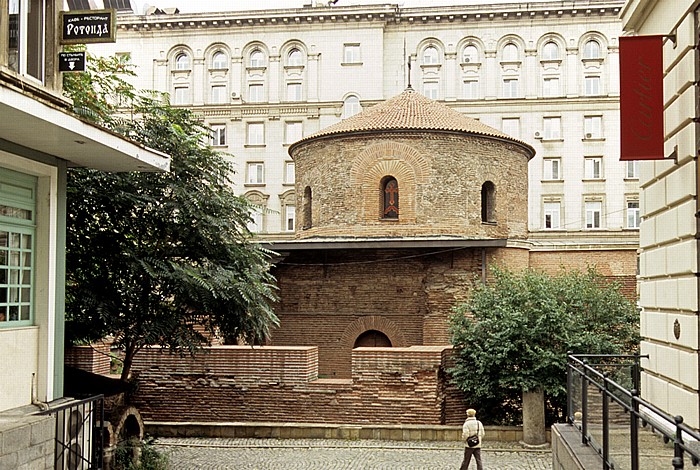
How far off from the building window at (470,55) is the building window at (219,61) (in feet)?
46.8

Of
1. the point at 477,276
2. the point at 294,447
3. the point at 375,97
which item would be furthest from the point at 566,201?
the point at 294,447

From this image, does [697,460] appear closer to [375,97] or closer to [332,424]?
[332,424]

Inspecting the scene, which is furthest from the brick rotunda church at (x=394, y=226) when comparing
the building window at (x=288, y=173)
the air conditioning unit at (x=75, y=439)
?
the building window at (x=288, y=173)

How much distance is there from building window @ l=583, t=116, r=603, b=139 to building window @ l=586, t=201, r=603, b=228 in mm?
3870

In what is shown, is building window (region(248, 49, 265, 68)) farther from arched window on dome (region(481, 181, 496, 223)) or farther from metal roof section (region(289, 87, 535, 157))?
arched window on dome (region(481, 181, 496, 223))

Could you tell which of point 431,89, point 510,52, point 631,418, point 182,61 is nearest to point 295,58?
point 182,61

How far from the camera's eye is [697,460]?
4598 millimetres

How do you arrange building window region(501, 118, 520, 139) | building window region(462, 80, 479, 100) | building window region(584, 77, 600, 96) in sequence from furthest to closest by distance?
1. building window region(462, 80, 479, 100)
2. building window region(501, 118, 520, 139)
3. building window region(584, 77, 600, 96)

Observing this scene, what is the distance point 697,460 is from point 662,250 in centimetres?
456

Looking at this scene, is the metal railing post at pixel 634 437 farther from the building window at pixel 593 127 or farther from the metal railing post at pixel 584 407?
the building window at pixel 593 127

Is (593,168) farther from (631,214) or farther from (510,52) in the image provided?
(510,52)

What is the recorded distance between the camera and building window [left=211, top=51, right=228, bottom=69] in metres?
50.2

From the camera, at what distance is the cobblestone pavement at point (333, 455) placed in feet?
49.7

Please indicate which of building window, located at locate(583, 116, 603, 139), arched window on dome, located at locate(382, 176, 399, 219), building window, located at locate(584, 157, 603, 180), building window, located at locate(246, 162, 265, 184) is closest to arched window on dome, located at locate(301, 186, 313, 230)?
arched window on dome, located at locate(382, 176, 399, 219)
